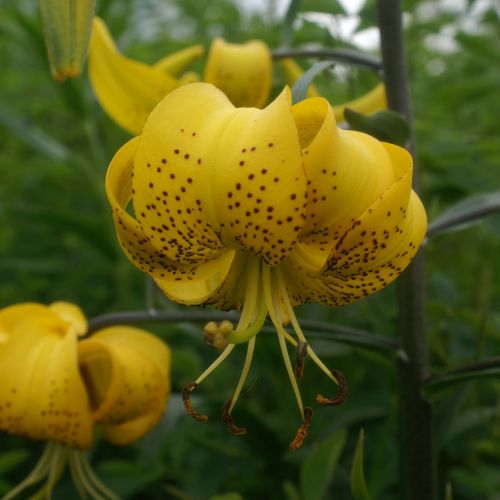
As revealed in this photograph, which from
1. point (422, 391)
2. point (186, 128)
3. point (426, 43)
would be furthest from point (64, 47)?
point (426, 43)

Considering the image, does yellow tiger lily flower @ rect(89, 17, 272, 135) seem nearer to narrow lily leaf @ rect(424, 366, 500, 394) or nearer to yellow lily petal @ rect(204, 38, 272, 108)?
yellow lily petal @ rect(204, 38, 272, 108)

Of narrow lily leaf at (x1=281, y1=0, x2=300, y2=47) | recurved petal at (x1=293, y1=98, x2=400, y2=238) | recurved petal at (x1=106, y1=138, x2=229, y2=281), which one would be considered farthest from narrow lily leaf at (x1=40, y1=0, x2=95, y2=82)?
narrow lily leaf at (x1=281, y1=0, x2=300, y2=47)

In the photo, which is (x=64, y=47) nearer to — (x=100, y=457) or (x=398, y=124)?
(x=398, y=124)

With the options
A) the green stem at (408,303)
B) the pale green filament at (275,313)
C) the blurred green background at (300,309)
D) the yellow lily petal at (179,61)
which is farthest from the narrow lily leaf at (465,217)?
the yellow lily petal at (179,61)

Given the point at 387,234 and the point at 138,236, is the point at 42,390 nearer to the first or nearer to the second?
the point at 138,236

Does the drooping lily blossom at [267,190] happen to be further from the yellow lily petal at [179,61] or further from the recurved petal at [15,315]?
the yellow lily petal at [179,61]

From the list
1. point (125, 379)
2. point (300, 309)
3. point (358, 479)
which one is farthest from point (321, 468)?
point (300, 309)
